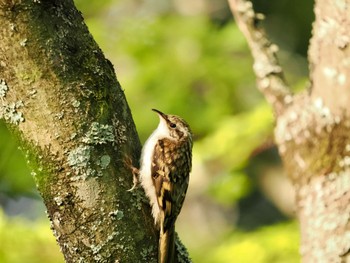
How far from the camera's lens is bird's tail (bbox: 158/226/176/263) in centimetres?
296

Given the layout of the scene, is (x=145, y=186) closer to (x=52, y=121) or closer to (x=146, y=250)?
(x=146, y=250)

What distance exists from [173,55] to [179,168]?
4103 millimetres

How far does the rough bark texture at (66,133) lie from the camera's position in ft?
9.11

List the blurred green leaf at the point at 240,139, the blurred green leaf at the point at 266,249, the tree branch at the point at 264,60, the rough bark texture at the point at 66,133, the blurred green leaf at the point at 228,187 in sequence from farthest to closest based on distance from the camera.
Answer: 1. the blurred green leaf at the point at 228,187
2. the blurred green leaf at the point at 240,139
3. the blurred green leaf at the point at 266,249
4. the tree branch at the point at 264,60
5. the rough bark texture at the point at 66,133

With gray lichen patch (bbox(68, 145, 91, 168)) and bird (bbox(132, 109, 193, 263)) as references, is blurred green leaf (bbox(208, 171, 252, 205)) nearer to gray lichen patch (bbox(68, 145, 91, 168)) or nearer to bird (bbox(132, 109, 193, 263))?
bird (bbox(132, 109, 193, 263))

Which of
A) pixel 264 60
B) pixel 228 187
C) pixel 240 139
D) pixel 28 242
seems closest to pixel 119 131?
pixel 264 60

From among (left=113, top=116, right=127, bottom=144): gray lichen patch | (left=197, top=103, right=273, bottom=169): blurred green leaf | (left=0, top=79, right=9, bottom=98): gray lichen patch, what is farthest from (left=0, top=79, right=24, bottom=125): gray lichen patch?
(left=197, top=103, right=273, bottom=169): blurred green leaf

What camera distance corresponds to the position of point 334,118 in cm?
376

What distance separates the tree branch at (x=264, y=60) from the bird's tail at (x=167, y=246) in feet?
3.20

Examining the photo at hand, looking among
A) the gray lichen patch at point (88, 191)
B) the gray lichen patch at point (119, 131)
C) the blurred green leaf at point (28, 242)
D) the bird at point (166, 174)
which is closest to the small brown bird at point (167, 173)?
the bird at point (166, 174)

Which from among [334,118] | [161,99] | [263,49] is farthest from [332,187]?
[161,99]

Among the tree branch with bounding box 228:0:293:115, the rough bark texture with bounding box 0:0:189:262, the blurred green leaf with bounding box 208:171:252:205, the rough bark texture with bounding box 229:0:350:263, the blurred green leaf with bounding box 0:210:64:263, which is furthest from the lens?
the blurred green leaf with bounding box 208:171:252:205

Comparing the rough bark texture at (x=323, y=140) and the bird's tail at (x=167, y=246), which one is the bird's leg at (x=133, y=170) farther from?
the rough bark texture at (x=323, y=140)

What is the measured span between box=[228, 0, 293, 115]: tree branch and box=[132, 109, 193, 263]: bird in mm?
603
